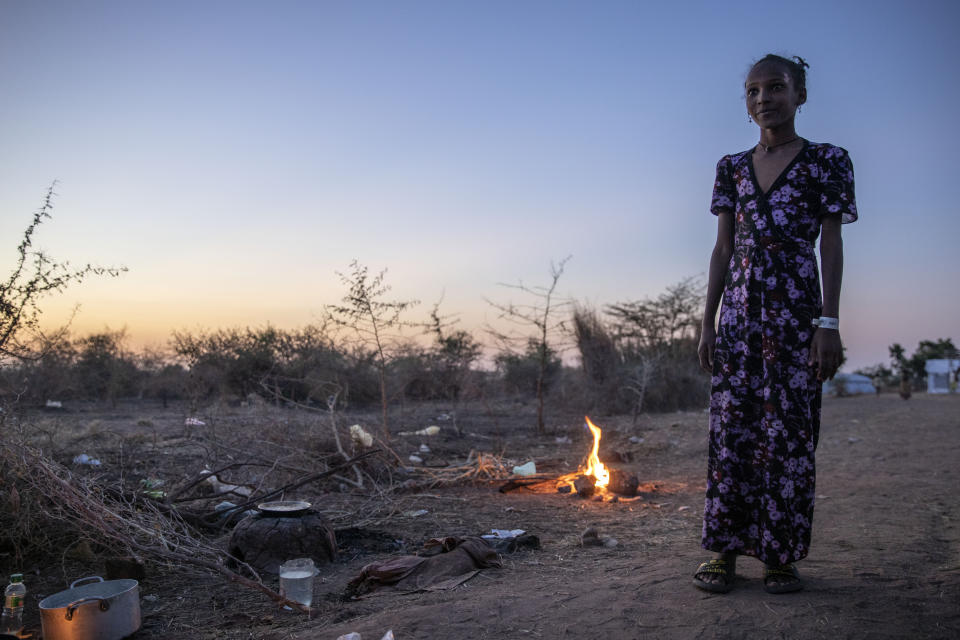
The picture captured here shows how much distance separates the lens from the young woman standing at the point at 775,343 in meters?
2.42

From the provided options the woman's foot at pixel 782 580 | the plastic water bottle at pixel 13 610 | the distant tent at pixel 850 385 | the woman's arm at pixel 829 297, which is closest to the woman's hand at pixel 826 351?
the woman's arm at pixel 829 297

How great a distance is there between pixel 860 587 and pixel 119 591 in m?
3.10

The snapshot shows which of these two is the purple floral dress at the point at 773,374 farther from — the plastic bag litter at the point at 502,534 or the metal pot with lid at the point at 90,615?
the metal pot with lid at the point at 90,615

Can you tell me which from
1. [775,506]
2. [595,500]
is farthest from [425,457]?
[775,506]

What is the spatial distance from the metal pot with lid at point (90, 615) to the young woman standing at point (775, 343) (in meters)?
2.39

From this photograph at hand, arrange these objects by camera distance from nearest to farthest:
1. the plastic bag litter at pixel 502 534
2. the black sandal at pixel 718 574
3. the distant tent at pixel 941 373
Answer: the black sandal at pixel 718 574, the plastic bag litter at pixel 502 534, the distant tent at pixel 941 373

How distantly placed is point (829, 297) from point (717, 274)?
1.54ft

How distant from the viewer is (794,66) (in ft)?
8.68

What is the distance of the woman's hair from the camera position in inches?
103

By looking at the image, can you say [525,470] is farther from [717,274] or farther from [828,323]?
[828,323]

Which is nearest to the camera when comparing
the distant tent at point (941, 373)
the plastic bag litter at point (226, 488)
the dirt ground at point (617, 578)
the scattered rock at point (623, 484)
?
the dirt ground at point (617, 578)

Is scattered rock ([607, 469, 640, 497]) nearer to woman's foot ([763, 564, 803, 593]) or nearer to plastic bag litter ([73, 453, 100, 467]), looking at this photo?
woman's foot ([763, 564, 803, 593])

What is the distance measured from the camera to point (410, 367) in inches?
562

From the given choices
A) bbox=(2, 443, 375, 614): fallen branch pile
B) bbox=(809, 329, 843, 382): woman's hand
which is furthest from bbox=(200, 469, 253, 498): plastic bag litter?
bbox=(809, 329, 843, 382): woman's hand
